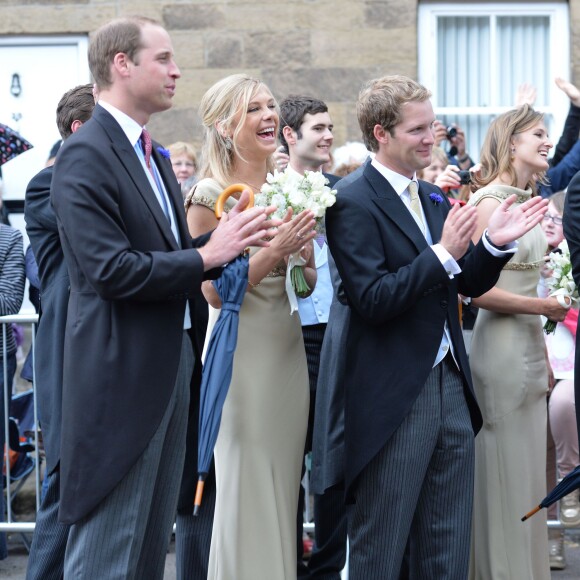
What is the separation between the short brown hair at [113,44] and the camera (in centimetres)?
366

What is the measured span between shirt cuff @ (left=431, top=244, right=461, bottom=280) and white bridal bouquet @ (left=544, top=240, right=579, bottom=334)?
1.19 m

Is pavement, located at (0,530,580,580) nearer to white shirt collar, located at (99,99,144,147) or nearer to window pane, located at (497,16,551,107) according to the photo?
white shirt collar, located at (99,99,144,147)

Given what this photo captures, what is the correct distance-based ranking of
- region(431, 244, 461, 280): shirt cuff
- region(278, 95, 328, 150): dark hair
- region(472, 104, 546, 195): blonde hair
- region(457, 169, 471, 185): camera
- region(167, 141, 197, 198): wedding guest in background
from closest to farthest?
region(431, 244, 461, 280): shirt cuff
region(472, 104, 546, 195): blonde hair
region(457, 169, 471, 185): camera
region(278, 95, 328, 150): dark hair
region(167, 141, 197, 198): wedding guest in background

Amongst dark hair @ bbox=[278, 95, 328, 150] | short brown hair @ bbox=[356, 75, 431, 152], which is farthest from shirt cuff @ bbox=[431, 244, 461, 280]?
dark hair @ bbox=[278, 95, 328, 150]

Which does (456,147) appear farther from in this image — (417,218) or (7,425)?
(417,218)

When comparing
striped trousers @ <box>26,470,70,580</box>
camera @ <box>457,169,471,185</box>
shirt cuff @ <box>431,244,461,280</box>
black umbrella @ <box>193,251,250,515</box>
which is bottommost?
striped trousers @ <box>26,470,70,580</box>

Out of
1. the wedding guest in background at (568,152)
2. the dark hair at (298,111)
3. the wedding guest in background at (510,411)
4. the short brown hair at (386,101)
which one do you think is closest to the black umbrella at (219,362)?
the short brown hair at (386,101)

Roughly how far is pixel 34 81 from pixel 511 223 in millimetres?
6038

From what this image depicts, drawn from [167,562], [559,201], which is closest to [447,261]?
[559,201]

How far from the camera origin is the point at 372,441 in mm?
4207

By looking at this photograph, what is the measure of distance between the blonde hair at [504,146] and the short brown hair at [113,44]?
2.17 meters

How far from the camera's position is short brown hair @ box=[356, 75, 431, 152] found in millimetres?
4371

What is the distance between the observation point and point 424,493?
4352 mm

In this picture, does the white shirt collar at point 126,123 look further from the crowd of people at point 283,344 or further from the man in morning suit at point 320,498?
the man in morning suit at point 320,498
